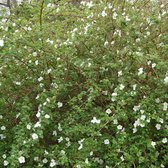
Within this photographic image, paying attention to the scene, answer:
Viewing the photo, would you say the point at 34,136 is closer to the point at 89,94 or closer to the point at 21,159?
the point at 21,159

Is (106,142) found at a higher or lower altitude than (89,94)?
lower

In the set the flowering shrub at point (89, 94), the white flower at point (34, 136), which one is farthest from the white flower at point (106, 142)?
the white flower at point (34, 136)

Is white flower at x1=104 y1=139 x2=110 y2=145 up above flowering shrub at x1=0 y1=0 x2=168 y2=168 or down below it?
below

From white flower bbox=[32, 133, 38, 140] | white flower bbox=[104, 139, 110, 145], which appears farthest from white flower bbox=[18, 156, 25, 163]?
white flower bbox=[104, 139, 110, 145]

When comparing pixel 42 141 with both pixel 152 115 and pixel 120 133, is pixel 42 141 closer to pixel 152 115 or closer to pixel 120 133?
pixel 120 133

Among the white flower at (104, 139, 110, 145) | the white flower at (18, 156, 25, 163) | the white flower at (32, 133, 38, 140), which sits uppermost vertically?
the white flower at (32, 133, 38, 140)

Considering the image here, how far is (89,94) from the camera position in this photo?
9.87ft

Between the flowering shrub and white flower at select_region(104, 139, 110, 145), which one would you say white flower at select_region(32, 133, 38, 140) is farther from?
white flower at select_region(104, 139, 110, 145)

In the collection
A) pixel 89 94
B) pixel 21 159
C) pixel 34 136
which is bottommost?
pixel 21 159

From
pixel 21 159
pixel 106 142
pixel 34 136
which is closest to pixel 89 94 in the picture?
pixel 106 142

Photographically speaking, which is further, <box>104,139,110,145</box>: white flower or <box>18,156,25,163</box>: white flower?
<box>104,139,110,145</box>: white flower

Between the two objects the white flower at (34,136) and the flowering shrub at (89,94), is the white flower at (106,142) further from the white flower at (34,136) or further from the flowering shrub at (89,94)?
the white flower at (34,136)

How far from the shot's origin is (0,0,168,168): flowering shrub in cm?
289

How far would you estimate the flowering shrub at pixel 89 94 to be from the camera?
9.48 feet
